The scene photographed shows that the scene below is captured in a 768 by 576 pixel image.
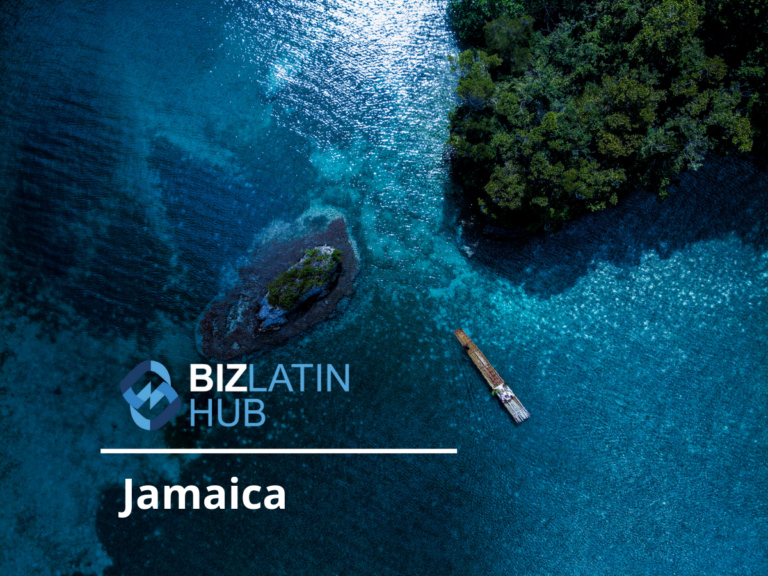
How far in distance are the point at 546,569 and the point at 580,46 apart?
72.3ft

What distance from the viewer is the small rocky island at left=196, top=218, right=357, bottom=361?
23312 mm

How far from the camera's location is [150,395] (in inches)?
920

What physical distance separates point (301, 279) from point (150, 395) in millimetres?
8457

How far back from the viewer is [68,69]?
2539cm

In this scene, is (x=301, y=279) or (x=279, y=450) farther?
(x=301, y=279)

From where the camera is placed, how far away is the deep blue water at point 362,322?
22.7 metres

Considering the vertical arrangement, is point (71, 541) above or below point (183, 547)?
below

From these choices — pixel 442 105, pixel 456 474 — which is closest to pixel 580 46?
pixel 442 105

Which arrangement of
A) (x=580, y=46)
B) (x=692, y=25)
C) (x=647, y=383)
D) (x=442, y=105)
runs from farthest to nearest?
(x=442, y=105)
(x=647, y=383)
(x=580, y=46)
(x=692, y=25)

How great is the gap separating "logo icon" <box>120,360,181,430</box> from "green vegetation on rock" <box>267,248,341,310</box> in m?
5.81

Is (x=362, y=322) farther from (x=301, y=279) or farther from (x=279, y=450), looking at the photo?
(x=279, y=450)

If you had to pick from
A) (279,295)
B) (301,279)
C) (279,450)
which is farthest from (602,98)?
(279,450)

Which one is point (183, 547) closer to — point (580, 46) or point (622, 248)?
point (622, 248)

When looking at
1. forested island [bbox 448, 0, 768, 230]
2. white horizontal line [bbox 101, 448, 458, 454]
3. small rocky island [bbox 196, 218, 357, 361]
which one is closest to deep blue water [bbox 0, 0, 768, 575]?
white horizontal line [bbox 101, 448, 458, 454]
